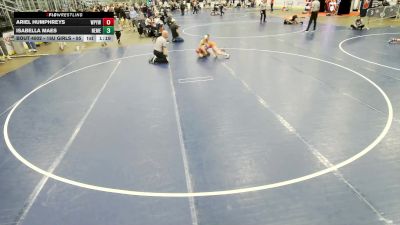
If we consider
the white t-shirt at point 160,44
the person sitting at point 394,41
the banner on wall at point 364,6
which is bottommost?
the person sitting at point 394,41

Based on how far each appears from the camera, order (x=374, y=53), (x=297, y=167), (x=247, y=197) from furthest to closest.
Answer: (x=374, y=53)
(x=297, y=167)
(x=247, y=197)

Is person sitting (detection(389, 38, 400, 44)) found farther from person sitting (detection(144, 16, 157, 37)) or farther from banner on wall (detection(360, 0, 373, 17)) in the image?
person sitting (detection(144, 16, 157, 37))

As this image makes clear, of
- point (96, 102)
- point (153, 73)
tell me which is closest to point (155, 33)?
point (153, 73)

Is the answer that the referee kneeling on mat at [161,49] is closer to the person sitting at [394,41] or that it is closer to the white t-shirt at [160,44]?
the white t-shirt at [160,44]

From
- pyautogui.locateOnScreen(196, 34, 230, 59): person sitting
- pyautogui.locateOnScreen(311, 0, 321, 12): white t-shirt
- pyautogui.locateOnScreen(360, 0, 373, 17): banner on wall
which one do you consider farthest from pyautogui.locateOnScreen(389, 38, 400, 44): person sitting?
pyautogui.locateOnScreen(360, 0, 373, 17): banner on wall

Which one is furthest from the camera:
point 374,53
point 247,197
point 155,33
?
point 155,33

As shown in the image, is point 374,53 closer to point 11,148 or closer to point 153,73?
point 153,73

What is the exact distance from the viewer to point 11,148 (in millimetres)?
6953

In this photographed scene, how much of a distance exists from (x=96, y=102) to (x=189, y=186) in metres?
5.57

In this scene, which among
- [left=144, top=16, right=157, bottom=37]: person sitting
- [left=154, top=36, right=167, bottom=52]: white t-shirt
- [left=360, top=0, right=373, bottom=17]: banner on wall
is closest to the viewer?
[left=154, top=36, right=167, bottom=52]: white t-shirt
